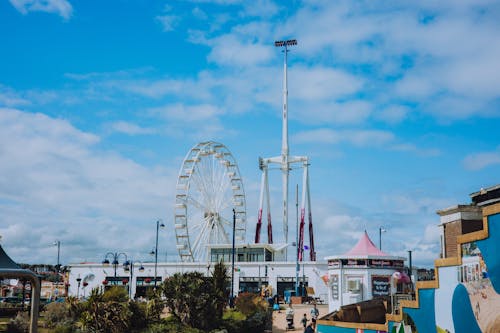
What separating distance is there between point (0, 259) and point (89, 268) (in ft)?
217

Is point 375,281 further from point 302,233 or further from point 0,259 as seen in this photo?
point 302,233

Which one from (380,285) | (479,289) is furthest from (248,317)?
(479,289)

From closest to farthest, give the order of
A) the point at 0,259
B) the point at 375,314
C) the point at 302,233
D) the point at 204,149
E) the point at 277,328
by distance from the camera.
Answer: the point at 0,259 → the point at 375,314 → the point at 277,328 → the point at 204,149 → the point at 302,233

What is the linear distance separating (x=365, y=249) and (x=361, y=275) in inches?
75.5

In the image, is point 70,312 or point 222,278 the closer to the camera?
point 70,312

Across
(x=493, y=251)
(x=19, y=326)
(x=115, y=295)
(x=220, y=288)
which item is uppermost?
(x=493, y=251)

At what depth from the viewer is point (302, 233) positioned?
8012cm

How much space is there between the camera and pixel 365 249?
34594mm

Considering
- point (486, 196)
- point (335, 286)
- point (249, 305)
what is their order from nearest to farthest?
point (486, 196) → point (335, 286) → point (249, 305)

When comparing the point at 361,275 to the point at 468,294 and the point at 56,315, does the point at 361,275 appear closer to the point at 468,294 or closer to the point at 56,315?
the point at 56,315

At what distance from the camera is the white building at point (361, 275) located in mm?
32969

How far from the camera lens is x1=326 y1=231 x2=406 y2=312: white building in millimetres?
32969

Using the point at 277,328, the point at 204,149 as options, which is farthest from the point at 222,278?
the point at 204,149

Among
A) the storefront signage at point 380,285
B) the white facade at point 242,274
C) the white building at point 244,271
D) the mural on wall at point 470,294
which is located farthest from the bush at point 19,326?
the white building at point 244,271
